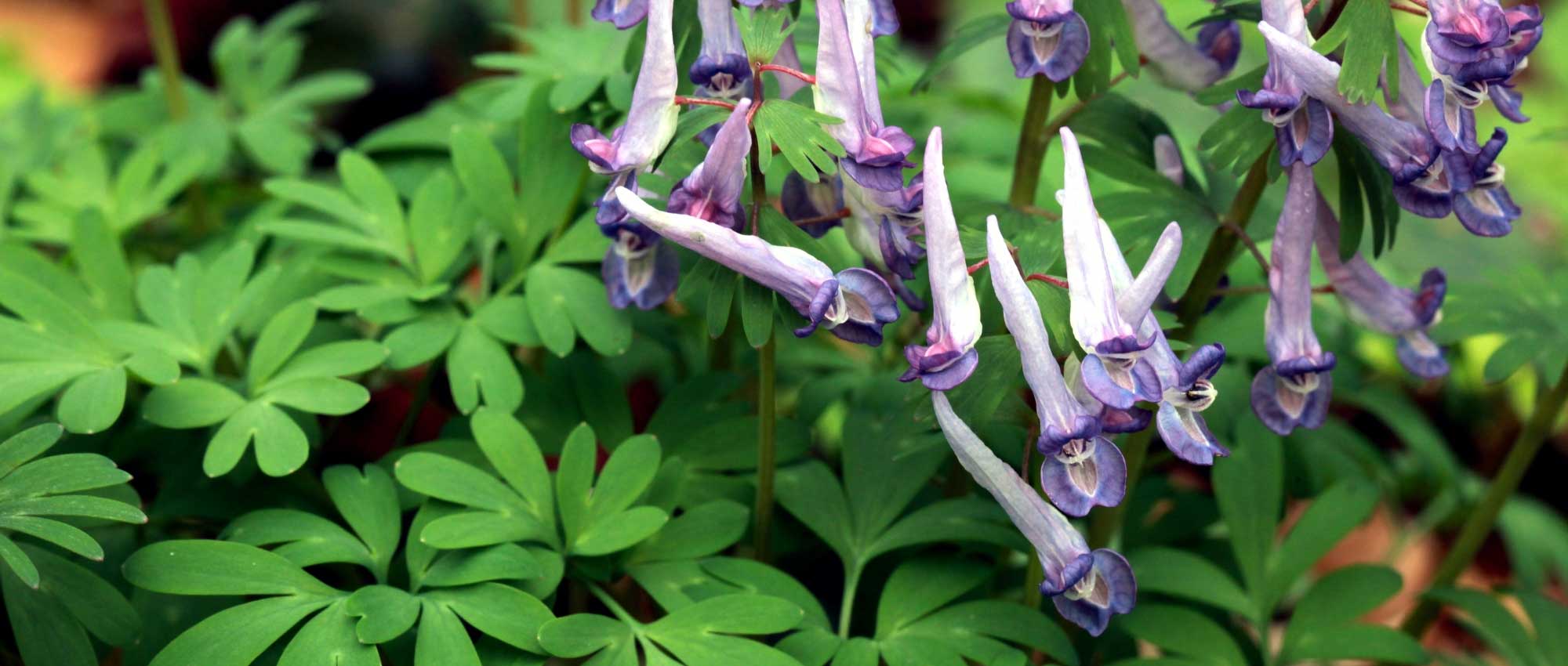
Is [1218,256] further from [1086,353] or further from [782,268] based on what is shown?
[782,268]

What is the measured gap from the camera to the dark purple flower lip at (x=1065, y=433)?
1.04 m

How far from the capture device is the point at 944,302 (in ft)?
3.57

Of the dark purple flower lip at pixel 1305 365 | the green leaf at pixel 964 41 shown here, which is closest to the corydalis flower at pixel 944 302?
the green leaf at pixel 964 41

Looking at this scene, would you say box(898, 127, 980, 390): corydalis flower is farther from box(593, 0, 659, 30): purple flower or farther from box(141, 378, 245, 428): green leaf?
box(141, 378, 245, 428): green leaf

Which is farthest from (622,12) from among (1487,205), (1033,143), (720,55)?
(1487,205)

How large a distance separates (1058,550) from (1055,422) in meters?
0.18

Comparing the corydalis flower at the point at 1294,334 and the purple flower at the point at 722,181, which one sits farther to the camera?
the corydalis flower at the point at 1294,334

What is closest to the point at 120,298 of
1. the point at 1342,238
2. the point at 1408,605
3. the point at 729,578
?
the point at 729,578

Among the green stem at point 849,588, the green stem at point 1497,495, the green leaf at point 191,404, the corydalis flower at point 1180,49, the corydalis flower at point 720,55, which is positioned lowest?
the green stem at point 1497,495

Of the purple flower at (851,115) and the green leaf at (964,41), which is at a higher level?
the purple flower at (851,115)

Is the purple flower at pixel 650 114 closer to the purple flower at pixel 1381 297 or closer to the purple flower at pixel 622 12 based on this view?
the purple flower at pixel 622 12

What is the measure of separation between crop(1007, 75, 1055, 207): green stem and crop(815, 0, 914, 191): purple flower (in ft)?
1.12

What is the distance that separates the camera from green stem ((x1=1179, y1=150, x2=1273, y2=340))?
1.33 meters

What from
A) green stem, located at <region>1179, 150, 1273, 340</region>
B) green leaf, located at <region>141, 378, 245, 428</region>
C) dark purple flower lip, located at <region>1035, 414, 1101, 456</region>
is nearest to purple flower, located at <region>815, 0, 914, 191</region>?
dark purple flower lip, located at <region>1035, 414, 1101, 456</region>
